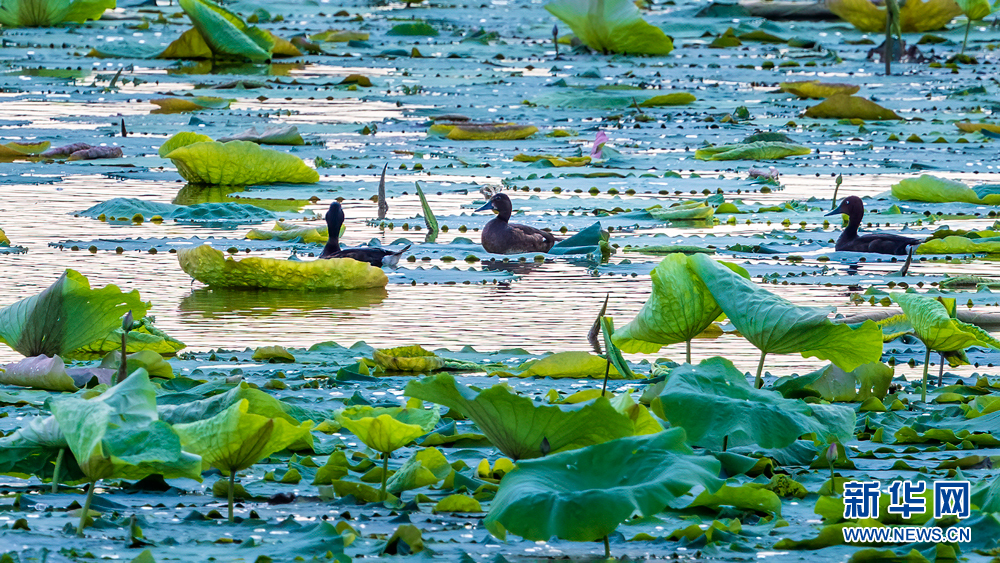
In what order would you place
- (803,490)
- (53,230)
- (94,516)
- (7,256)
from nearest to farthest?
(94,516)
(803,490)
(7,256)
(53,230)

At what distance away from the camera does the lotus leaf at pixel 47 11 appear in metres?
16.4

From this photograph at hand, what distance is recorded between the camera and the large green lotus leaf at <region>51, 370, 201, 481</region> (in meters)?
2.33

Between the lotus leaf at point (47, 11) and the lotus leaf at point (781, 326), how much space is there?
45.7ft

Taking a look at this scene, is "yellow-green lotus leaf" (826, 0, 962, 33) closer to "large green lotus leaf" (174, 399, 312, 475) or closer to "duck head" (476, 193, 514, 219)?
"duck head" (476, 193, 514, 219)

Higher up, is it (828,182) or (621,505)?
(621,505)

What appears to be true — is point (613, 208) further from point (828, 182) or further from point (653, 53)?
point (653, 53)

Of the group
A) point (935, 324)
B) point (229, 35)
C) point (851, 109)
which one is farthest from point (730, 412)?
point (229, 35)

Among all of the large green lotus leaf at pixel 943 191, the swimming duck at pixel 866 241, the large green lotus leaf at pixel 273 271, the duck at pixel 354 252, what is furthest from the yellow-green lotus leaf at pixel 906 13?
the large green lotus leaf at pixel 273 271

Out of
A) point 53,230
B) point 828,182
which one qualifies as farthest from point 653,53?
point 53,230

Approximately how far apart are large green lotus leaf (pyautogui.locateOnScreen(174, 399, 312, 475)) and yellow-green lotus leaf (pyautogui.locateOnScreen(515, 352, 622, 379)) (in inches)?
53.4

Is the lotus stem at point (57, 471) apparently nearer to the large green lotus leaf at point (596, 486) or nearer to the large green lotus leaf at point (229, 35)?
the large green lotus leaf at point (596, 486)

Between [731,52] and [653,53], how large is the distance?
136cm

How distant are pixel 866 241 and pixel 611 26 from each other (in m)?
9.20

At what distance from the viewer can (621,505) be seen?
2.23 m
